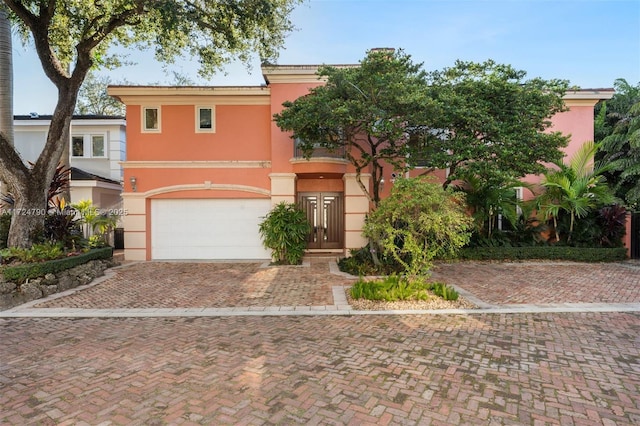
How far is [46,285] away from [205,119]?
724cm

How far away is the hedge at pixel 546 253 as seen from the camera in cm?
1152

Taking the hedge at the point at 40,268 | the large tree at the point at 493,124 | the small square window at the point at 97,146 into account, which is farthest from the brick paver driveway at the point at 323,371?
the small square window at the point at 97,146

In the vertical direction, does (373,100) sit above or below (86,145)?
below

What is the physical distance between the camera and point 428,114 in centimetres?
882

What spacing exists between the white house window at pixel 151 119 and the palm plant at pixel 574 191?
13.4m

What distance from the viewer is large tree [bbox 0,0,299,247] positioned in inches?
350

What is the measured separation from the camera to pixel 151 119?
12.4 meters

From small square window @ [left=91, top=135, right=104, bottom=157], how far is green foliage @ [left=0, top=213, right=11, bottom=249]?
6.89 meters

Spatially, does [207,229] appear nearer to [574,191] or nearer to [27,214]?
[27,214]

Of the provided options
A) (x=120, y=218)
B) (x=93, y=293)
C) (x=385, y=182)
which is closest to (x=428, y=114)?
(x=385, y=182)

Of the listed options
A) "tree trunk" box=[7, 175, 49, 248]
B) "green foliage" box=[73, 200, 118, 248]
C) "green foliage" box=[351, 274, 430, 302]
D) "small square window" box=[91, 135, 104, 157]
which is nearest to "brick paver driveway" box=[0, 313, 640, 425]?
"green foliage" box=[351, 274, 430, 302]

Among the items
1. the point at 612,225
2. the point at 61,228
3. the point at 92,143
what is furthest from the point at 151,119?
the point at 612,225

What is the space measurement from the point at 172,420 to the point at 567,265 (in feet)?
39.9

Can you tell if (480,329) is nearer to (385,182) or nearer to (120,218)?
(385,182)
